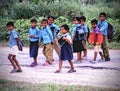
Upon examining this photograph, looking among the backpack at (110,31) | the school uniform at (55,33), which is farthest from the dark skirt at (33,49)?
the backpack at (110,31)

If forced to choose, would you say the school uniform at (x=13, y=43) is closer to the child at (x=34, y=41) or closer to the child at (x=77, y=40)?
the child at (x=34, y=41)

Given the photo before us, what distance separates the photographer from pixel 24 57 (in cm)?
427

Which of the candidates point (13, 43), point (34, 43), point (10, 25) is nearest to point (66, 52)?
point (34, 43)

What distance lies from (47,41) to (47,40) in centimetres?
1

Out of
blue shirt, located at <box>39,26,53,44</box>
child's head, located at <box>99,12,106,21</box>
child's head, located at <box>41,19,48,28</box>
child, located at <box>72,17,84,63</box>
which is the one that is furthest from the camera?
blue shirt, located at <box>39,26,53,44</box>

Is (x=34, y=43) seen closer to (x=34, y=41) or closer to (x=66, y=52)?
(x=34, y=41)

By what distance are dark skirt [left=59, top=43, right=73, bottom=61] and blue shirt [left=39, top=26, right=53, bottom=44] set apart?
0.97ft

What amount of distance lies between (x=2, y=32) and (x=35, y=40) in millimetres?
525

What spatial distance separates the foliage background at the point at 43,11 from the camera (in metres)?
3.32

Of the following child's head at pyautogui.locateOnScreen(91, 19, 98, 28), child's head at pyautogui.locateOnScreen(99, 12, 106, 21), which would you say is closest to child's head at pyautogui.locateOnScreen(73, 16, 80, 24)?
child's head at pyautogui.locateOnScreen(91, 19, 98, 28)

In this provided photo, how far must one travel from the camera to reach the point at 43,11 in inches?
146

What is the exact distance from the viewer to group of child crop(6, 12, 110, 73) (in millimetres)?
3791

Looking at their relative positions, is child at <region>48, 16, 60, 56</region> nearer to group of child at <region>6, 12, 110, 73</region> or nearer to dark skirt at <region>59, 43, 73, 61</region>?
group of child at <region>6, 12, 110, 73</region>

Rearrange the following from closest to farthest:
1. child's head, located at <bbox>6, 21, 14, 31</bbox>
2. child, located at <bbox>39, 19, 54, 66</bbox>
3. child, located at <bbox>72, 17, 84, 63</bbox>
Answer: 1. child's head, located at <bbox>6, 21, 14, 31</bbox>
2. child, located at <bbox>72, 17, 84, 63</bbox>
3. child, located at <bbox>39, 19, 54, 66</bbox>
